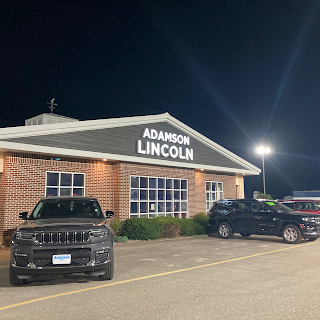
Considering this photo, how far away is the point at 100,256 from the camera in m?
6.73

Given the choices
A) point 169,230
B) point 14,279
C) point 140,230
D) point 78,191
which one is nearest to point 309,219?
point 169,230

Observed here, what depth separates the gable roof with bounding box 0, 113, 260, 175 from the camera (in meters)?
13.2

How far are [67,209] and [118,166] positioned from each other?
8.31 meters

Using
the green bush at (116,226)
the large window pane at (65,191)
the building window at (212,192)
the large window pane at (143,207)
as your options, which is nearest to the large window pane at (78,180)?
the large window pane at (65,191)

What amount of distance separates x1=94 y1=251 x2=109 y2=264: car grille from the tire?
31.0 ft

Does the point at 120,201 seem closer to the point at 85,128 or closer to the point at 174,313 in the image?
the point at 85,128

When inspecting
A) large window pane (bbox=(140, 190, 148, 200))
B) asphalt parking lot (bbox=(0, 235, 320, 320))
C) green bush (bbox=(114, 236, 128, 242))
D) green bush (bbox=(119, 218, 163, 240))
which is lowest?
asphalt parking lot (bbox=(0, 235, 320, 320))

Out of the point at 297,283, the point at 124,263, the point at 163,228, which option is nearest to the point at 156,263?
the point at 124,263

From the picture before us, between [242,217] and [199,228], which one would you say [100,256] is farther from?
[199,228]

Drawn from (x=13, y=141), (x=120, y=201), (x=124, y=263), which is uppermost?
(x=13, y=141)

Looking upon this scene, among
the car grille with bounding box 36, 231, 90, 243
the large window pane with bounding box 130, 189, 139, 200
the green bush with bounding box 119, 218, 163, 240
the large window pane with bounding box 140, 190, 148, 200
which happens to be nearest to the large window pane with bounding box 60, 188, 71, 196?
the green bush with bounding box 119, 218, 163, 240

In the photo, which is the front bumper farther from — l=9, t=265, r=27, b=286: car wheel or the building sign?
the building sign

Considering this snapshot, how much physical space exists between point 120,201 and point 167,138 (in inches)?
195

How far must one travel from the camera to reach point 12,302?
5.70m
